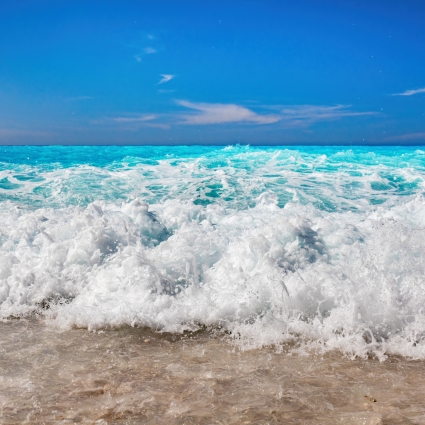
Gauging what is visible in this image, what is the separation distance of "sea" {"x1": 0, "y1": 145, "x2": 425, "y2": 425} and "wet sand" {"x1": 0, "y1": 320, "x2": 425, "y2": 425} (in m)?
0.01

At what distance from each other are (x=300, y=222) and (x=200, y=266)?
177cm

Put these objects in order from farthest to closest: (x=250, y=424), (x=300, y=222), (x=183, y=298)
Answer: (x=300, y=222), (x=183, y=298), (x=250, y=424)

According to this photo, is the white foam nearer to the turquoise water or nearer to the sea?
the sea

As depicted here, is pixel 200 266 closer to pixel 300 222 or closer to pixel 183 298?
pixel 183 298

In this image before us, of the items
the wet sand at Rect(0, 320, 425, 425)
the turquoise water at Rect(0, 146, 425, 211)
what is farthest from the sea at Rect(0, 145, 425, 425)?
the turquoise water at Rect(0, 146, 425, 211)

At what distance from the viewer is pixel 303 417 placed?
244 cm

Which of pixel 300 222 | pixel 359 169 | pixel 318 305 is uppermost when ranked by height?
pixel 359 169

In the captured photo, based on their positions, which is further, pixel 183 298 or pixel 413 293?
pixel 183 298

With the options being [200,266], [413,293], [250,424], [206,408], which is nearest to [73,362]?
[206,408]

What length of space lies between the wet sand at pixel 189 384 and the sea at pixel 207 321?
0.5 inches

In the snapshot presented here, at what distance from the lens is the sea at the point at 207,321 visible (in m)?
2.58

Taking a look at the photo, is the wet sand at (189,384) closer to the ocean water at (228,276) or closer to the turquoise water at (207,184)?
the ocean water at (228,276)

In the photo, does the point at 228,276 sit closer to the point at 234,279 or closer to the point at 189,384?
the point at 234,279

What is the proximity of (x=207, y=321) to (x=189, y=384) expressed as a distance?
3.40 feet
